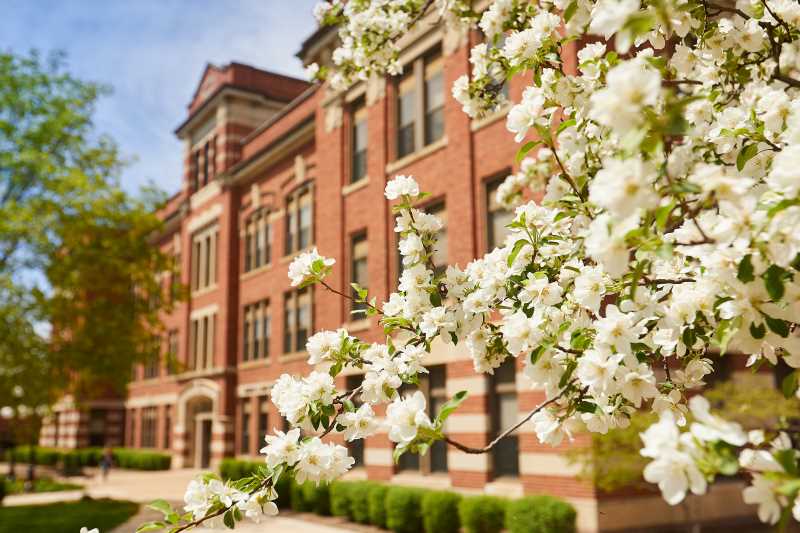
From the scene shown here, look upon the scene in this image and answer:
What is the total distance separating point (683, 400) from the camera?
4781mm

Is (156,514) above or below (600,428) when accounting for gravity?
below

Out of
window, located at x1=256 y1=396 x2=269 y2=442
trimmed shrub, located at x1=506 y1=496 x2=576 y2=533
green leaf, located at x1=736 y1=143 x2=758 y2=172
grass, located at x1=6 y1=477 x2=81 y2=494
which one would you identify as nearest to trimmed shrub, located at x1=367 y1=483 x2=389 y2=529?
trimmed shrub, located at x1=506 y1=496 x2=576 y2=533

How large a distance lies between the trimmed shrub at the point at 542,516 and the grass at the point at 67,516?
9605 millimetres

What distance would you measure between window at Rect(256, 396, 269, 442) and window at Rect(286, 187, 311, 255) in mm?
5348

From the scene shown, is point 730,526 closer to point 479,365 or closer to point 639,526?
point 639,526

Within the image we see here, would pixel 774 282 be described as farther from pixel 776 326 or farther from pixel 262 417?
pixel 262 417

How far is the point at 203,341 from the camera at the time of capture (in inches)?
1303

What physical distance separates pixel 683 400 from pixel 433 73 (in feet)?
49.9

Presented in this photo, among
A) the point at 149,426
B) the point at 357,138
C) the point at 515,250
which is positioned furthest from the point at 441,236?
the point at 149,426

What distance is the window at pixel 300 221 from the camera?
83.2 feet

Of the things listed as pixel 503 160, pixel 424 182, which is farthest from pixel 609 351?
pixel 424 182

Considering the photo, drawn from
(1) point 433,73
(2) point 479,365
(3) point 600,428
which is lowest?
(3) point 600,428

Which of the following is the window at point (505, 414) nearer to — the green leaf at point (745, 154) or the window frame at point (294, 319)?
the window frame at point (294, 319)

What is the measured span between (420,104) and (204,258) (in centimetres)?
1793
